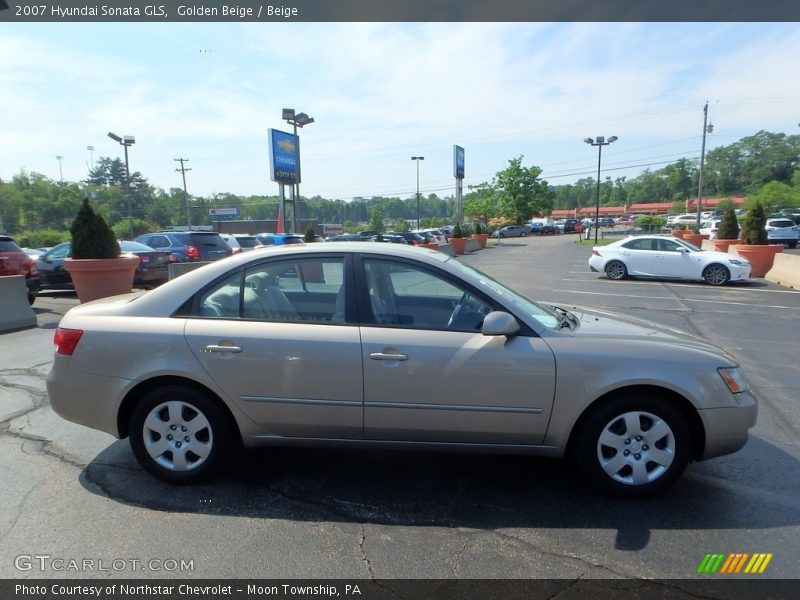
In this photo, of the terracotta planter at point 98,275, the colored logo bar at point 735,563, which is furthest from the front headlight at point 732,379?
the terracotta planter at point 98,275

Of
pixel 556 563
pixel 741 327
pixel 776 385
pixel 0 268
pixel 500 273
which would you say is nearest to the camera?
pixel 556 563

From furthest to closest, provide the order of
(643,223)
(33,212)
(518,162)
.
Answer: (33,212)
(518,162)
(643,223)

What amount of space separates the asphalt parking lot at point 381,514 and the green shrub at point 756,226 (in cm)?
1474

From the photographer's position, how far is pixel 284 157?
99.0 ft

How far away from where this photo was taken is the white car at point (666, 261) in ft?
48.5

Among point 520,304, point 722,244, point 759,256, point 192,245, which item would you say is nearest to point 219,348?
point 520,304

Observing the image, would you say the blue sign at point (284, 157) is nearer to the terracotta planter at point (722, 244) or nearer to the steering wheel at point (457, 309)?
the terracotta planter at point (722, 244)

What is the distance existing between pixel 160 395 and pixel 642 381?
3.03 meters

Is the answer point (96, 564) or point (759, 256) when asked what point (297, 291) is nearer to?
point (96, 564)

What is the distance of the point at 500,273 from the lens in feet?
63.1

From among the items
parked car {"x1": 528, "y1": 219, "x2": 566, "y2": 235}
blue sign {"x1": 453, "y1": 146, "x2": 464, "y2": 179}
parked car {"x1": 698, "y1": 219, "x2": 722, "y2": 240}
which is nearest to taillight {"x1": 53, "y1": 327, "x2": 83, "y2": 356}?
parked car {"x1": 698, "y1": 219, "x2": 722, "y2": 240}

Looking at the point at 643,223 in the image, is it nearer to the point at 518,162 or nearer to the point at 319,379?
the point at 518,162

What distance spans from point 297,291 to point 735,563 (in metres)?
2.96

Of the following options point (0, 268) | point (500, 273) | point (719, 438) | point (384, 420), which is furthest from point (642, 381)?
point (500, 273)
